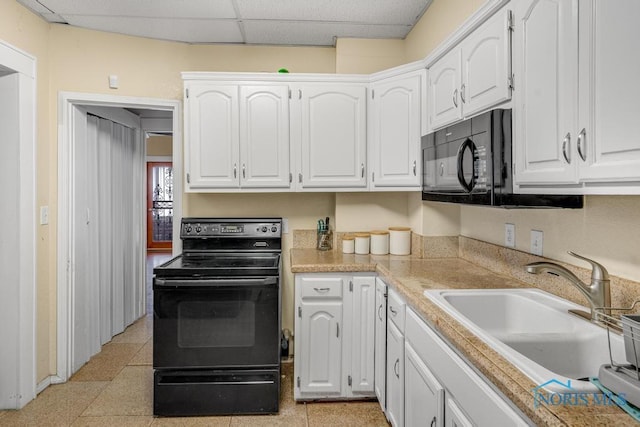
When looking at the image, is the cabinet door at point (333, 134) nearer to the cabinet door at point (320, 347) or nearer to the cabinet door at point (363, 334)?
the cabinet door at point (363, 334)

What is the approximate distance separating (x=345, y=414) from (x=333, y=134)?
69.1 inches

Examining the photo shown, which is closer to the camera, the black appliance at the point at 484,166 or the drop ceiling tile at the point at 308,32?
the black appliance at the point at 484,166

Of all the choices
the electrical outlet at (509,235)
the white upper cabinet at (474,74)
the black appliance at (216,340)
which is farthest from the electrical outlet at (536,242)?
the black appliance at (216,340)

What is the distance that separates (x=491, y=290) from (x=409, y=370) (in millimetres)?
499

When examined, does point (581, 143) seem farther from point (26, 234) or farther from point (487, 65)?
point (26, 234)

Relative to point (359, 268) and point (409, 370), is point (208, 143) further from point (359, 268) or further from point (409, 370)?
point (409, 370)

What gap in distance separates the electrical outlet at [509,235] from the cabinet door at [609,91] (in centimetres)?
89

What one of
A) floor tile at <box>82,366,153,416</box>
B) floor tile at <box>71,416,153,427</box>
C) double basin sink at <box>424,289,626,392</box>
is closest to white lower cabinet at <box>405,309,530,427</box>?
double basin sink at <box>424,289,626,392</box>

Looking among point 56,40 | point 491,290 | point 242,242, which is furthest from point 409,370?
point 56,40

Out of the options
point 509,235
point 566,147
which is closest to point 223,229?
point 509,235

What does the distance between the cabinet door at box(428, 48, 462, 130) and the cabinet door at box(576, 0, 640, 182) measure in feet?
2.79

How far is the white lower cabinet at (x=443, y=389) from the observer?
1030 mm

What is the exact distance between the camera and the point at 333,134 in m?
2.77

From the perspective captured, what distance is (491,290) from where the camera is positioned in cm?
174
